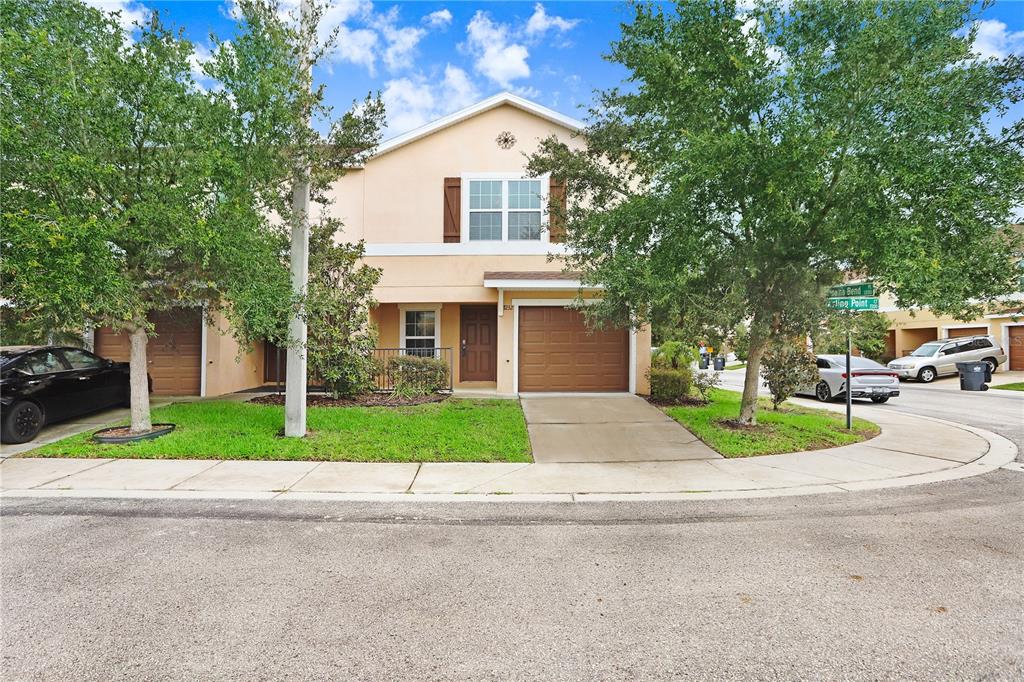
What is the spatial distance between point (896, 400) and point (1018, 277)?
39.9ft

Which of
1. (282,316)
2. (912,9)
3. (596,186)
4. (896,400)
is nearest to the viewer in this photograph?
(912,9)

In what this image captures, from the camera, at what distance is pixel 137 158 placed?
697 cm

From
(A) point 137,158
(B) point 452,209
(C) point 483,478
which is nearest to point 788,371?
(C) point 483,478

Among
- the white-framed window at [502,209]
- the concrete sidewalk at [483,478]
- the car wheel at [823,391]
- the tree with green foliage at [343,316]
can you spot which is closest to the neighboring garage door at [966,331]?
the car wheel at [823,391]

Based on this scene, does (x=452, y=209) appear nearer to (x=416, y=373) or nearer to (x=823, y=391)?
(x=416, y=373)

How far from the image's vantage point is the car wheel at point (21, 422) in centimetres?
766

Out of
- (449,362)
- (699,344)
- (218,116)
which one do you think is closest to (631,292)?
(699,344)

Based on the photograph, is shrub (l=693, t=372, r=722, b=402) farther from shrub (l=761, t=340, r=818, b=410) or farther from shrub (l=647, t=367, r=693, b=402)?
shrub (l=761, t=340, r=818, b=410)

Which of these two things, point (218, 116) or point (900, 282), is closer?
point (900, 282)

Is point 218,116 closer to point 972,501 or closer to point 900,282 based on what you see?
point 900,282

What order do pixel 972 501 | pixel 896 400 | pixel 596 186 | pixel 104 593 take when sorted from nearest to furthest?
pixel 104 593 < pixel 972 501 < pixel 596 186 < pixel 896 400

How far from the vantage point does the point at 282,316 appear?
25.1 ft

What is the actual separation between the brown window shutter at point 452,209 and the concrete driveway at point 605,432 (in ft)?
15.9

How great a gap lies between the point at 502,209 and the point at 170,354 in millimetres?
9431
